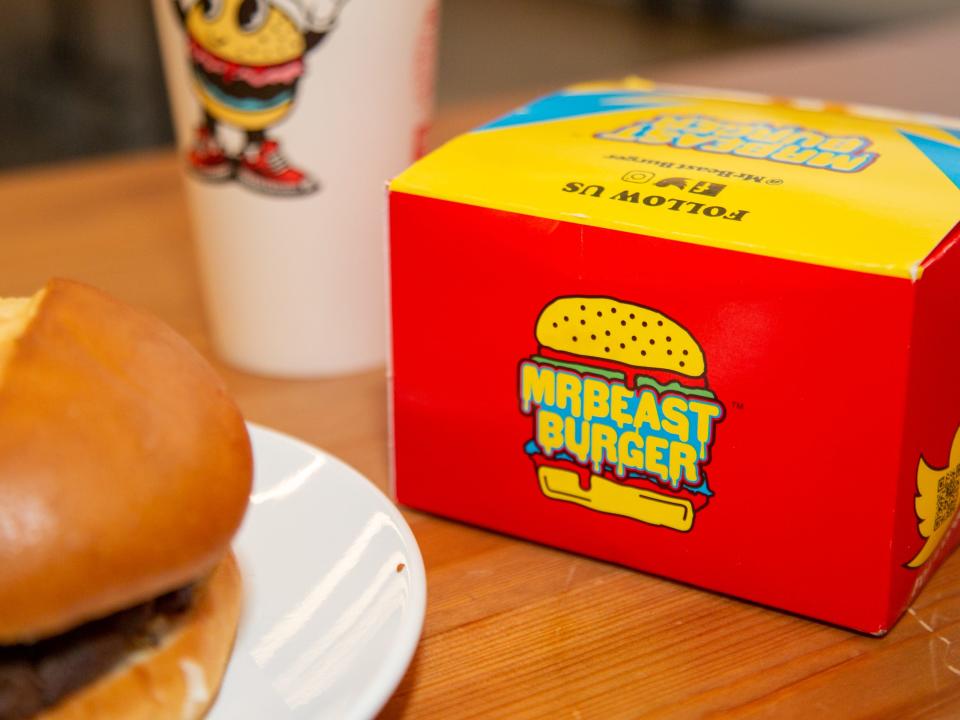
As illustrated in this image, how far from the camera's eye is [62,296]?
21.5 inches

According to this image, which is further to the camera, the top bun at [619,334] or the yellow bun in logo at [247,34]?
the yellow bun in logo at [247,34]

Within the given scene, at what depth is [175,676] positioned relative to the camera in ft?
1.70

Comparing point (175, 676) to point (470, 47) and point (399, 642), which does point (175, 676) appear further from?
point (470, 47)

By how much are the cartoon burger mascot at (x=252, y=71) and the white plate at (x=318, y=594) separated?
19cm

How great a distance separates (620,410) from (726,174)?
0.13m

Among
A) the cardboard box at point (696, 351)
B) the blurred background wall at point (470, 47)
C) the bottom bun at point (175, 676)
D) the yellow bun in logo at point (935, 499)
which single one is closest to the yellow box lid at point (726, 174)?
the cardboard box at point (696, 351)

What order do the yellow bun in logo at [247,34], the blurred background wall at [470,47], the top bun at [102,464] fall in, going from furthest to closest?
the blurred background wall at [470,47]
the yellow bun in logo at [247,34]
the top bun at [102,464]

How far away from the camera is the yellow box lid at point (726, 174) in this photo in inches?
22.0

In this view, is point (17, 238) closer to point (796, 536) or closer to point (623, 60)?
point (796, 536)

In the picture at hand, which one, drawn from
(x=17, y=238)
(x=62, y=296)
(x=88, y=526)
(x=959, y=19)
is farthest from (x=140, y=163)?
(x=959, y=19)

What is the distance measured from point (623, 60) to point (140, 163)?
6.37 ft

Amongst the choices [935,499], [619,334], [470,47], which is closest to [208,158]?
[619,334]

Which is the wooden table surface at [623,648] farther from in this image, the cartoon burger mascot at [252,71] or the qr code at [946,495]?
the cartoon burger mascot at [252,71]

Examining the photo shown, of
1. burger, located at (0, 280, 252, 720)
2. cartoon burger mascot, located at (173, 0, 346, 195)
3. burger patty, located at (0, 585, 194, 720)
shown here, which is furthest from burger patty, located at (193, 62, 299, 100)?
burger patty, located at (0, 585, 194, 720)
